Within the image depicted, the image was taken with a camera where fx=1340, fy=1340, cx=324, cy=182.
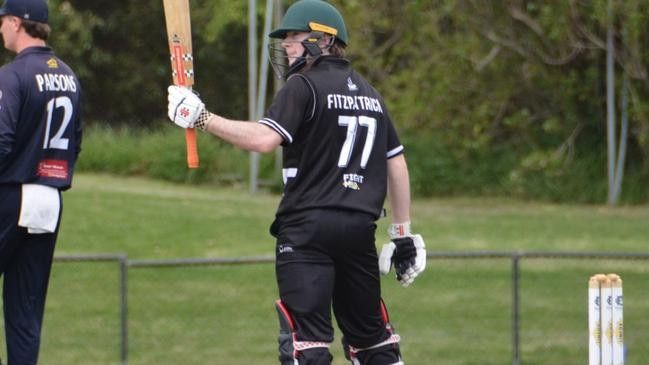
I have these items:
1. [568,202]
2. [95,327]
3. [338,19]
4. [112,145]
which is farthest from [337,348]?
[112,145]

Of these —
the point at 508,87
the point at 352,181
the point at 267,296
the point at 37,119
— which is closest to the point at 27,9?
the point at 37,119

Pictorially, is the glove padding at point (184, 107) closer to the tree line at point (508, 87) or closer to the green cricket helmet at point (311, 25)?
the green cricket helmet at point (311, 25)

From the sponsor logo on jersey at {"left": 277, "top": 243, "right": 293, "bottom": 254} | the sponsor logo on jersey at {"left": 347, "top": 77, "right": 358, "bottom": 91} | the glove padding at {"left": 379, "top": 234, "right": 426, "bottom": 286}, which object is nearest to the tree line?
the glove padding at {"left": 379, "top": 234, "right": 426, "bottom": 286}

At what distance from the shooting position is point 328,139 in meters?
6.32

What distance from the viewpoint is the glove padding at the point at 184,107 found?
605 centimetres

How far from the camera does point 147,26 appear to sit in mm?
27312

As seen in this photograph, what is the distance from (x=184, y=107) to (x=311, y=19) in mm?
797

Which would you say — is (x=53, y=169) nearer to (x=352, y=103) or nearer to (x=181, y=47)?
(x=181, y=47)

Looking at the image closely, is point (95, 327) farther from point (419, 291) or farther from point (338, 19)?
point (338, 19)

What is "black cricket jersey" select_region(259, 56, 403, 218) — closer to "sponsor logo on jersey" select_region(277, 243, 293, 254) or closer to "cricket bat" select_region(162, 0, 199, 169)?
"sponsor logo on jersey" select_region(277, 243, 293, 254)

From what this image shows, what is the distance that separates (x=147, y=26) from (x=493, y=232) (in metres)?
14.1

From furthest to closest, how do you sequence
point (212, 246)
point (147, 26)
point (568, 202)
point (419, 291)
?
point (147, 26), point (568, 202), point (212, 246), point (419, 291)

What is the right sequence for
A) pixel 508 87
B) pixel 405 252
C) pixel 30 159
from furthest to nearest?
pixel 508 87
pixel 30 159
pixel 405 252

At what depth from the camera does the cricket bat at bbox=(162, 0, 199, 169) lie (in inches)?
249
